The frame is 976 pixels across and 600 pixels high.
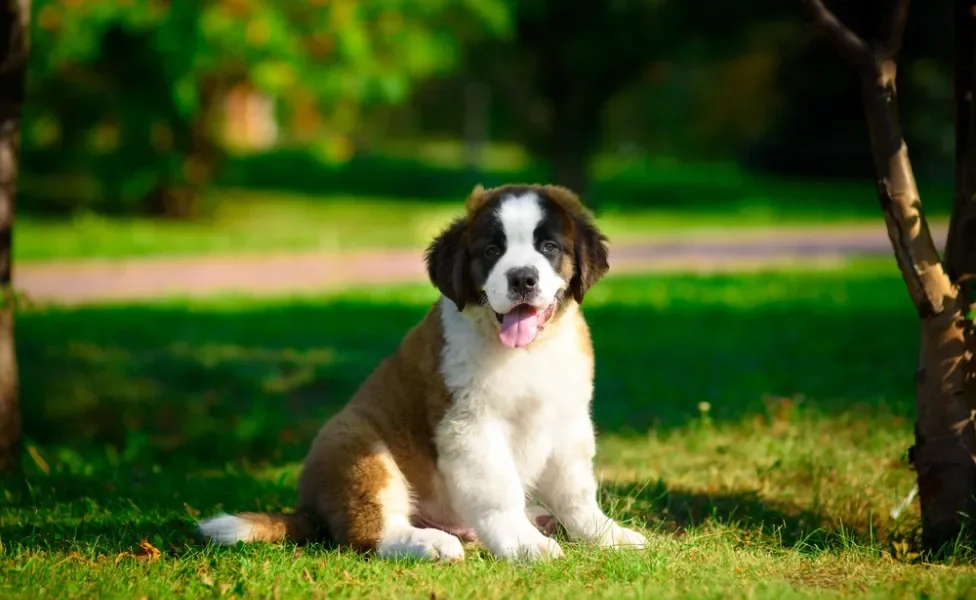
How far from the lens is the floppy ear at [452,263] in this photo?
482cm

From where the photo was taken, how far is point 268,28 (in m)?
18.3


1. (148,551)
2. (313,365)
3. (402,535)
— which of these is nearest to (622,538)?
(402,535)

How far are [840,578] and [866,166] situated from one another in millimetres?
32591

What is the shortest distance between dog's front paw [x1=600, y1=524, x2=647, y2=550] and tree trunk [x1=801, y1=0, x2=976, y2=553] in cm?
135

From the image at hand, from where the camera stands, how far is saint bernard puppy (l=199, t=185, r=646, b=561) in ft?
15.4

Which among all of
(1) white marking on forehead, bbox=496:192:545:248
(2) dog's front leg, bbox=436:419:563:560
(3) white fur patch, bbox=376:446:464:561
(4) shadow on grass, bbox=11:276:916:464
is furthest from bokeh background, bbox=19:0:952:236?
(3) white fur patch, bbox=376:446:464:561

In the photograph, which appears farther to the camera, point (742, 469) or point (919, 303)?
point (742, 469)

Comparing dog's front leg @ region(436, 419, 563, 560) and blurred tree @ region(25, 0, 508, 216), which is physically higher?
blurred tree @ region(25, 0, 508, 216)

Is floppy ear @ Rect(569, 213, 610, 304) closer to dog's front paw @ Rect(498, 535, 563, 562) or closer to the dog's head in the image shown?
the dog's head

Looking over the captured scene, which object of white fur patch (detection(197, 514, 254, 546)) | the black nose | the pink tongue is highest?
the black nose

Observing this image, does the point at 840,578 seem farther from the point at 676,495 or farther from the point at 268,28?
the point at 268,28

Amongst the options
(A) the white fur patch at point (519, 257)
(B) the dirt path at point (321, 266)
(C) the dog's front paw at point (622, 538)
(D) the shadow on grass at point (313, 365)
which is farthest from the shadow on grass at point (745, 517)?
(B) the dirt path at point (321, 266)

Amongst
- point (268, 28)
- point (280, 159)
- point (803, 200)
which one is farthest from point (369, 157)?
point (268, 28)

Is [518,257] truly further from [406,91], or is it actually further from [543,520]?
[406,91]
